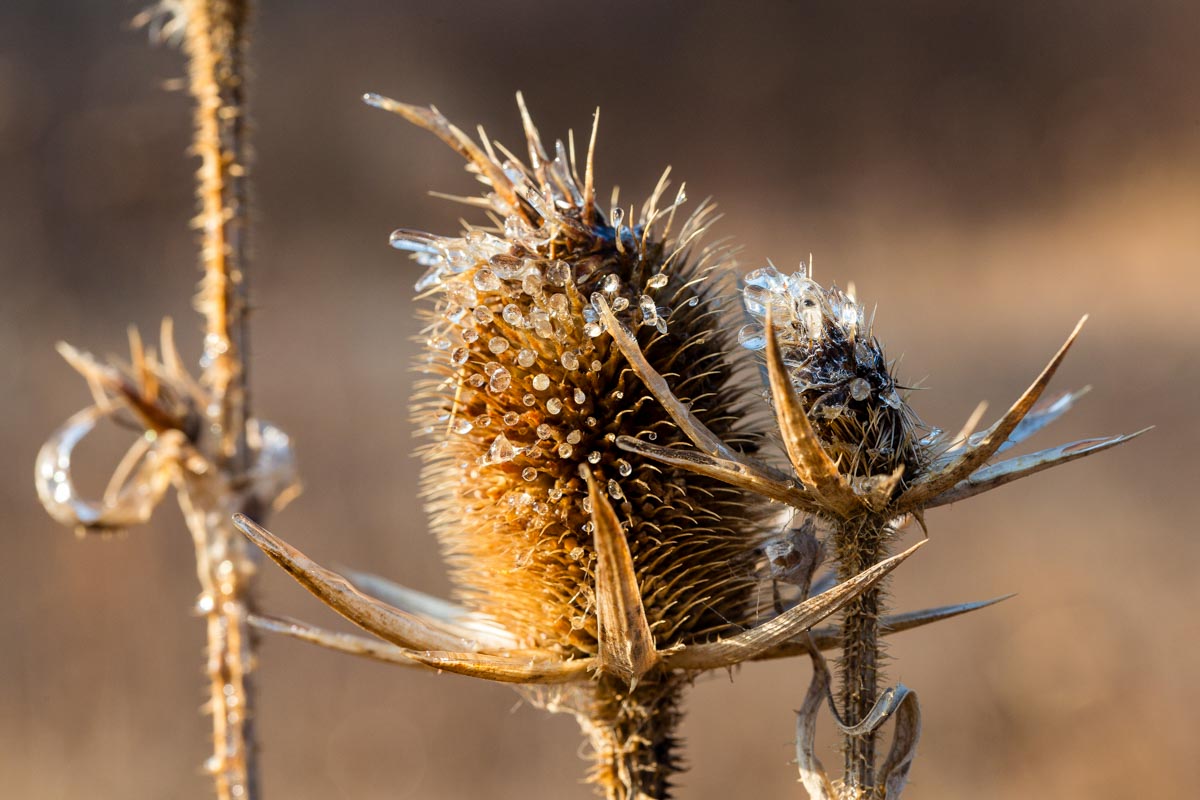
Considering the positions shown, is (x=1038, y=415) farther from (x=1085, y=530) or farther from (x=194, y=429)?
(x=1085, y=530)

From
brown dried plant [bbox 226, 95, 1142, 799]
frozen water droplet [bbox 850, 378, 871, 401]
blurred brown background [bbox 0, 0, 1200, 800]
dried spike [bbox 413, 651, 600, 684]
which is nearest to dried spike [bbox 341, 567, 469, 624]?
brown dried plant [bbox 226, 95, 1142, 799]

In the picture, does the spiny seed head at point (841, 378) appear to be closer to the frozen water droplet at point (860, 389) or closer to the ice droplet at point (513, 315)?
the frozen water droplet at point (860, 389)

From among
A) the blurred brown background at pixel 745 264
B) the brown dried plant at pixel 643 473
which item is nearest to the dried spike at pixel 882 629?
the brown dried plant at pixel 643 473

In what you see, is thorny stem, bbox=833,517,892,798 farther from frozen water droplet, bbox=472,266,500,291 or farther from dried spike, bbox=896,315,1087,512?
frozen water droplet, bbox=472,266,500,291

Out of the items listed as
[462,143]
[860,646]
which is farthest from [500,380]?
[860,646]

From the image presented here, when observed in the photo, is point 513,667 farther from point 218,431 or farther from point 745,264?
point 745,264

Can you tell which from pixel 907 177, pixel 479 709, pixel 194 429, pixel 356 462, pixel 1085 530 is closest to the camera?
pixel 194 429

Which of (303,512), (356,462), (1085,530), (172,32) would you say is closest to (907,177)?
(1085,530)
